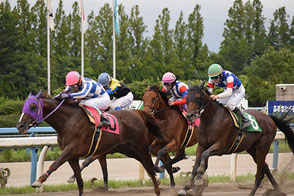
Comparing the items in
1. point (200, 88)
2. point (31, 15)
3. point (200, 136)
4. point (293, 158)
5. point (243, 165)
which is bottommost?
point (243, 165)

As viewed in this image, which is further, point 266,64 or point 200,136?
point 266,64

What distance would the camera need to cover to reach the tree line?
93.8 feet

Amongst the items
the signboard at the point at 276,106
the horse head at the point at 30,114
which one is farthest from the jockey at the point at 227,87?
the signboard at the point at 276,106

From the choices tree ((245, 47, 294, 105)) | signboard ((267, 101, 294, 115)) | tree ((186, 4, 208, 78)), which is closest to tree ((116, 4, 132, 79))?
tree ((186, 4, 208, 78))

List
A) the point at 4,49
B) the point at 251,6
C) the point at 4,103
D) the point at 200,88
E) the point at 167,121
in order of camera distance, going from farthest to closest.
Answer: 1. the point at 251,6
2. the point at 4,49
3. the point at 4,103
4. the point at 167,121
5. the point at 200,88

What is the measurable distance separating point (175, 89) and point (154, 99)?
436 mm

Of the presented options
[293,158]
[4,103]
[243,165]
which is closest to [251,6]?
[4,103]

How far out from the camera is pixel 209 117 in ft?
20.5

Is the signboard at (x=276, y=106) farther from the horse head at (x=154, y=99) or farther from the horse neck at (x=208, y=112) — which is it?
the horse neck at (x=208, y=112)

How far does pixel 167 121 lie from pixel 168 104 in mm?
311

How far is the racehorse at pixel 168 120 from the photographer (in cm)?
737

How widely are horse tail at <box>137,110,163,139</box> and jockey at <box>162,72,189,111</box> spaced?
2.36ft

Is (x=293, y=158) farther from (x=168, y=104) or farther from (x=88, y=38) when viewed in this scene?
(x=88, y=38)

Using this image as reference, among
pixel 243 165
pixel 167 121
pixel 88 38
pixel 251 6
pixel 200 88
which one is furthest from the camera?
pixel 251 6
